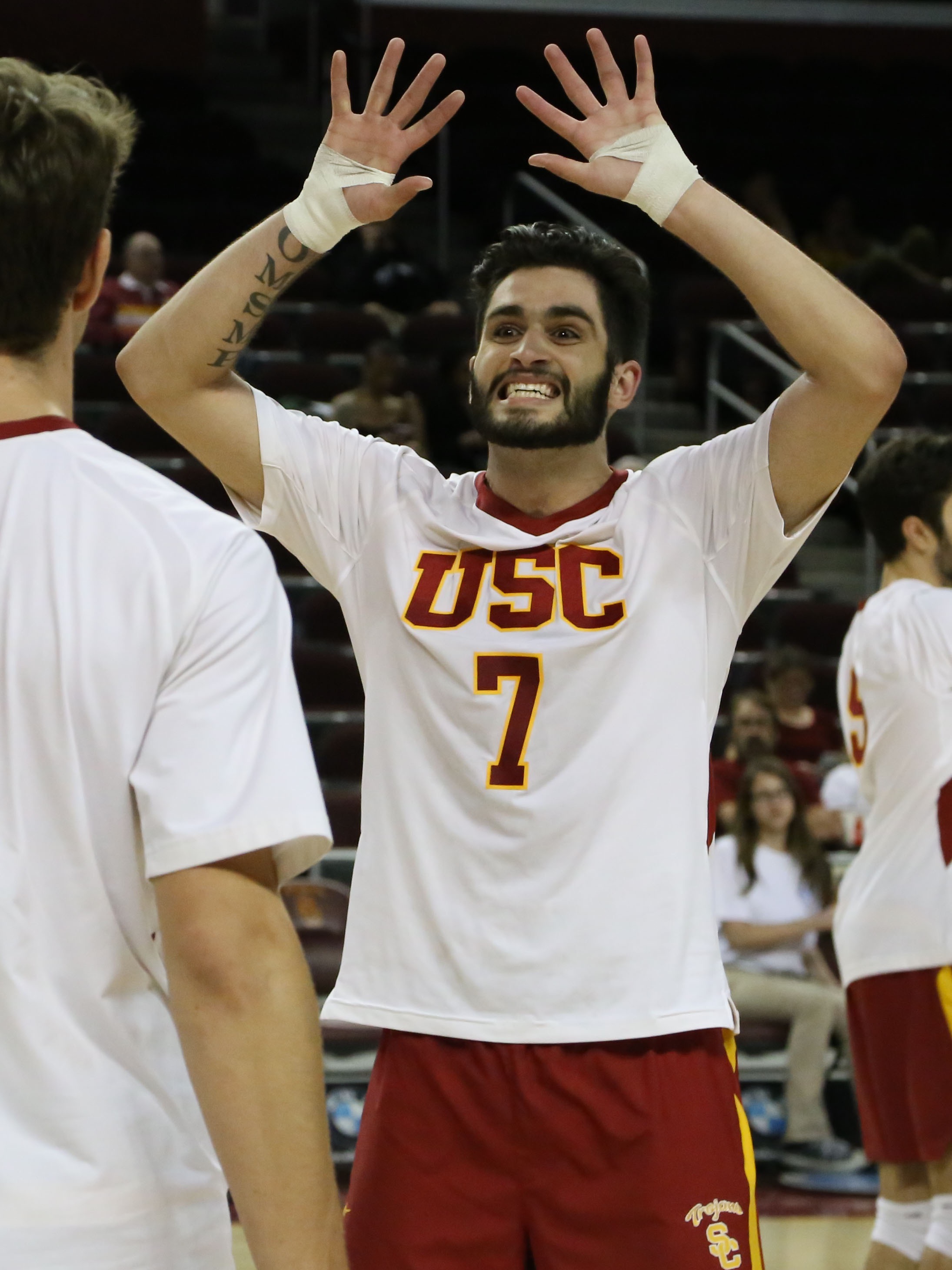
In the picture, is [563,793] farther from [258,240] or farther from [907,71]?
[907,71]

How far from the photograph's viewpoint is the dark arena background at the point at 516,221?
7711 mm

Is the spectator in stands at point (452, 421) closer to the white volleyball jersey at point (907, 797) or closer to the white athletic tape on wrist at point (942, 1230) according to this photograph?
the white volleyball jersey at point (907, 797)

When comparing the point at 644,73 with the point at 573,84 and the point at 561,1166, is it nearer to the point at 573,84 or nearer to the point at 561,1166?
the point at 573,84

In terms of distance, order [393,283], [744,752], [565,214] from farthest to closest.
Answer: [393,283]
[565,214]
[744,752]

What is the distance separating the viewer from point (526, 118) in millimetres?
14000

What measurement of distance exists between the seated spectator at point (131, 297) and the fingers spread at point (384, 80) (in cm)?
765

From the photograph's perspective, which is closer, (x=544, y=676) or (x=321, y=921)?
(x=544, y=676)

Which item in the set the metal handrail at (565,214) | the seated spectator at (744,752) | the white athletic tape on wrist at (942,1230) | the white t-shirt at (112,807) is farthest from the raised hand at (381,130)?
the metal handrail at (565,214)

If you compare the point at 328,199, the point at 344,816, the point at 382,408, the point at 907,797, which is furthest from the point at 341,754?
the point at 328,199

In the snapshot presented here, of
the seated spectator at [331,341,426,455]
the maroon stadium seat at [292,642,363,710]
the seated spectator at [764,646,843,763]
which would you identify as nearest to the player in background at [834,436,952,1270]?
the seated spectator at [764,646,843,763]

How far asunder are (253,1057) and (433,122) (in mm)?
1788

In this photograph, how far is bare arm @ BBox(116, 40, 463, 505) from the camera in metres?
2.80

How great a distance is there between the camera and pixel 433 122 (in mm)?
2795

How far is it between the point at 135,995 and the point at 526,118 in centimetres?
1327
